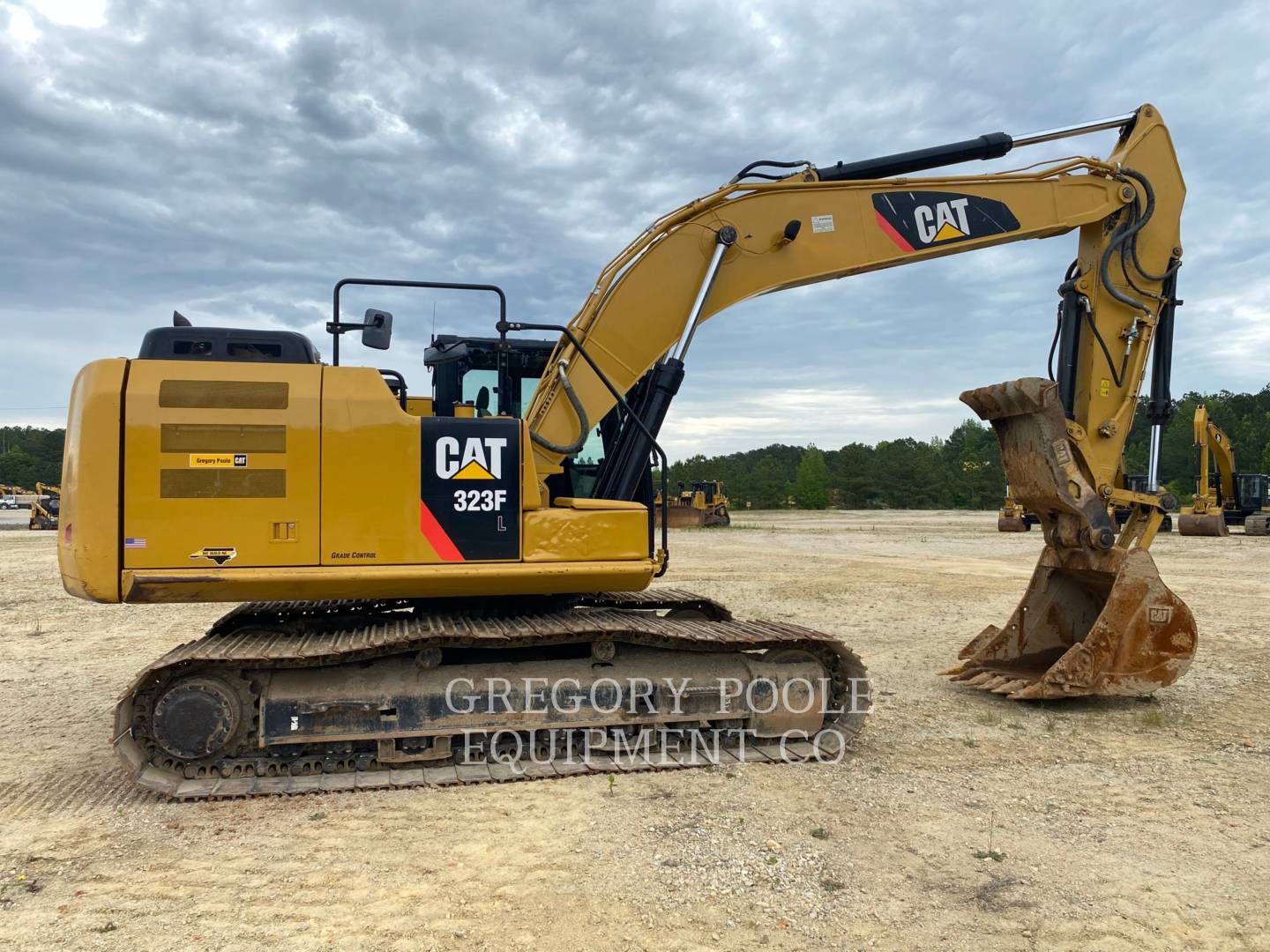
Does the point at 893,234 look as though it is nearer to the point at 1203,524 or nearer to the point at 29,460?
the point at 1203,524

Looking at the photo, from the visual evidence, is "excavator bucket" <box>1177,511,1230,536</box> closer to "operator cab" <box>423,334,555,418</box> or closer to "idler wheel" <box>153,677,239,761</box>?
"operator cab" <box>423,334,555,418</box>

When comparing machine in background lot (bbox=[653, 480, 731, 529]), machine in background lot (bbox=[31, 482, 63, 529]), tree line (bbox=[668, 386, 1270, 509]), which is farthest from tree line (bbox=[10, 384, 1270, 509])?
machine in background lot (bbox=[31, 482, 63, 529])

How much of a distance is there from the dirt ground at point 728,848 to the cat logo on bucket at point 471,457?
1901 millimetres

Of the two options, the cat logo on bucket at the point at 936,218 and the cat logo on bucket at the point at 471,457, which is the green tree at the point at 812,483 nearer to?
the cat logo on bucket at the point at 936,218

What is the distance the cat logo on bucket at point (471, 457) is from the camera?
215 inches

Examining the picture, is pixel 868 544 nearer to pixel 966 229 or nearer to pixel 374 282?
pixel 966 229

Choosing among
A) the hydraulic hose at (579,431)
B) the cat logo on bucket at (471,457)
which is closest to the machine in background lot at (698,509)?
the hydraulic hose at (579,431)

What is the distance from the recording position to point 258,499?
17.0 ft

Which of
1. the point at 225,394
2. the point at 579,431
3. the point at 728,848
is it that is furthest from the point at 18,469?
the point at 728,848

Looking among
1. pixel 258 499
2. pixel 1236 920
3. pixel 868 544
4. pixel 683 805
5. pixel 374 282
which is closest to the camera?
pixel 1236 920

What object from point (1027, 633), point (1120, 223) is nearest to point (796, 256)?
point (1120, 223)

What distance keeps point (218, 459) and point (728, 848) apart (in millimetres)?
3609

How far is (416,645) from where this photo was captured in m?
5.38

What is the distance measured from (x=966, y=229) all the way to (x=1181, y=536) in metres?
25.9
